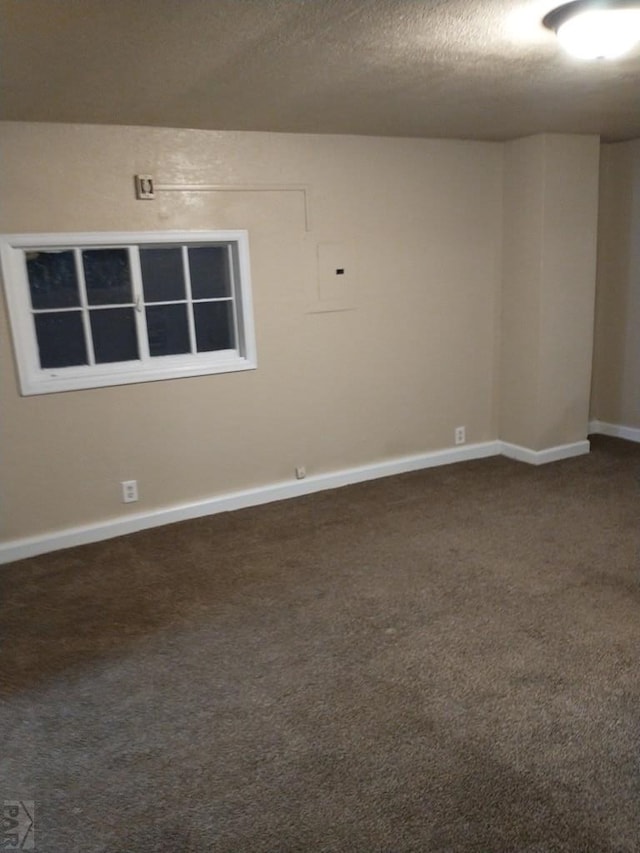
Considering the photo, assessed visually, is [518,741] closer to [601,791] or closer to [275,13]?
[601,791]

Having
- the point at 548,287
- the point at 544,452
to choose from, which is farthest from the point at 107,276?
the point at 544,452

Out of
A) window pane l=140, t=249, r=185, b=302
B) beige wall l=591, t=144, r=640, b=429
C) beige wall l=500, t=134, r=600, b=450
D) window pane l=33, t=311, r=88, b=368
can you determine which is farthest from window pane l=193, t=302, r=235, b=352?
beige wall l=591, t=144, r=640, b=429

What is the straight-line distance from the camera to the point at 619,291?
532cm

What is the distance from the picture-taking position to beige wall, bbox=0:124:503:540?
357 cm

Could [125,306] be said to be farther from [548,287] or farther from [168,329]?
[548,287]

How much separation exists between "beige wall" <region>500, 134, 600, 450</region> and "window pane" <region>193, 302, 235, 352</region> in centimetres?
213

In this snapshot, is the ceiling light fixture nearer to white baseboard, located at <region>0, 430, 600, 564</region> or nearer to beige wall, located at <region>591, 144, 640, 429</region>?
white baseboard, located at <region>0, 430, 600, 564</region>

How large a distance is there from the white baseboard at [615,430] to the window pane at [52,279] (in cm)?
428

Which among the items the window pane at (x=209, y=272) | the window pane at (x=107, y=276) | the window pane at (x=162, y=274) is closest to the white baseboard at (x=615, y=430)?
the window pane at (x=209, y=272)

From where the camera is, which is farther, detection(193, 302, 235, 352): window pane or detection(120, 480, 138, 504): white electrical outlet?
detection(193, 302, 235, 352): window pane

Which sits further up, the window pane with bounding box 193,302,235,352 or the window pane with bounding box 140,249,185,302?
the window pane with bounding box 140,249,185,302

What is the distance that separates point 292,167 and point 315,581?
249 cm

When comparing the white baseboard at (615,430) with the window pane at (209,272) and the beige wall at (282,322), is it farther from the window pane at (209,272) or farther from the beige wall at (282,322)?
the window pane at (209,272)

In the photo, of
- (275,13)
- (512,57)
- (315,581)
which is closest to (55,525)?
(315,581)
